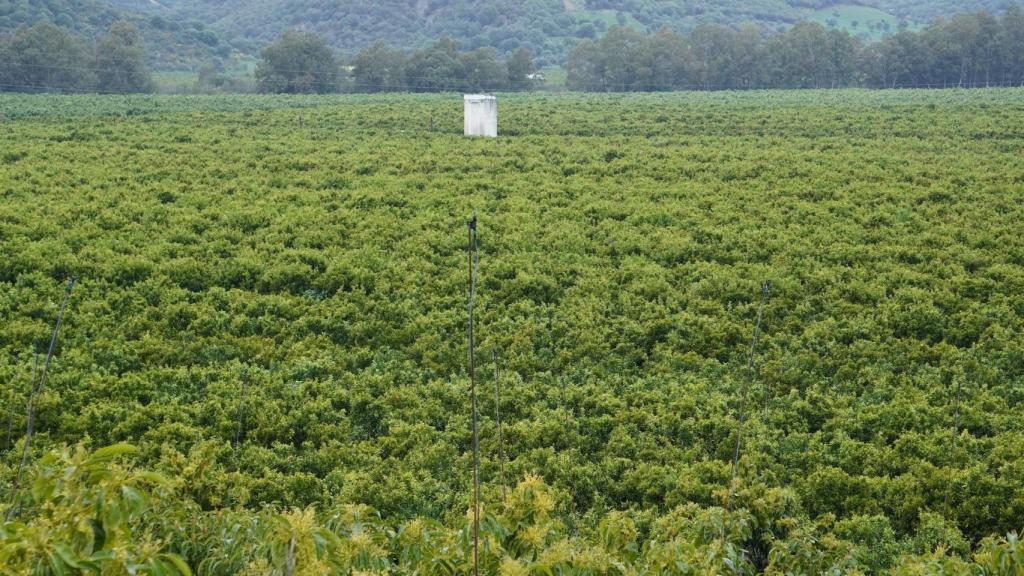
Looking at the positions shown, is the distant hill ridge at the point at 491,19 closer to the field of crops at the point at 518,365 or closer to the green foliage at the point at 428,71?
the green foliage at the point at 428,71

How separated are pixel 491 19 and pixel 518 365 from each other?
13070 centimetres

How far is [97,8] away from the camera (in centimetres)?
9706

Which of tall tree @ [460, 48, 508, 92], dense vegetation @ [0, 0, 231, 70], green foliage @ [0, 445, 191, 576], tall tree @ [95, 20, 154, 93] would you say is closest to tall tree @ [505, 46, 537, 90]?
tall tree @ [460, 48, 508, 92]

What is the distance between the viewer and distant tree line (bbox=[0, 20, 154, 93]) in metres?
64.1

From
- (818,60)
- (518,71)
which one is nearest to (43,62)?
(518,71)

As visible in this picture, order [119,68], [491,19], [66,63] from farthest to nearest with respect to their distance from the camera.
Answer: [491,19]
[119,68]
[66,63]

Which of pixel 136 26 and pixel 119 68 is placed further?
pixel 136 26

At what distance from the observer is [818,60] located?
82.1 m

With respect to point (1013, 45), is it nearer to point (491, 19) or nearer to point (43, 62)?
point (491, 19)

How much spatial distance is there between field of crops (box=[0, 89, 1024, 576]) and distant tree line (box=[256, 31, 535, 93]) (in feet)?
163

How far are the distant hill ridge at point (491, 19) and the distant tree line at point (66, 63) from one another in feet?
107

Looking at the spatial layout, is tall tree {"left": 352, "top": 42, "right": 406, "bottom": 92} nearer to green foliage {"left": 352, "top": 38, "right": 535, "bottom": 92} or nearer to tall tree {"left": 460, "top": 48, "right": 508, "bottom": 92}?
green foliage {"left": 352, "top": 38, "right": 535, "bottom": 92}

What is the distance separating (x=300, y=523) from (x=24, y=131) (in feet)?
105

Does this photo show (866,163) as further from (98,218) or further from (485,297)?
(98,218)
